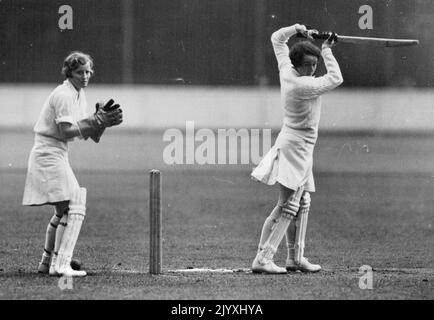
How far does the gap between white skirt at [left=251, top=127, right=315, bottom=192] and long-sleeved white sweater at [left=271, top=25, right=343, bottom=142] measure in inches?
3.0

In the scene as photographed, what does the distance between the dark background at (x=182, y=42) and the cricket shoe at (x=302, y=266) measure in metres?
8.85

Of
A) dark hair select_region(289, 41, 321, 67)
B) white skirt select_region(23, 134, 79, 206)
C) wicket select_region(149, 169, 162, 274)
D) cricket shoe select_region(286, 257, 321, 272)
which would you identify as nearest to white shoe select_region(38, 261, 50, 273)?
white skirt select_region(23, 134, 79, 206)

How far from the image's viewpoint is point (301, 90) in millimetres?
7922

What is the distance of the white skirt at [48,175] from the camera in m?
7.84

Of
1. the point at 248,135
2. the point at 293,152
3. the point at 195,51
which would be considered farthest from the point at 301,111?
the point at 248,135

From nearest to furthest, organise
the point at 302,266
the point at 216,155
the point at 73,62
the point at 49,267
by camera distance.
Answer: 1. the point at 73,62
2. the point at 49,267
3. the point at 302,266
4. the point at 216,155

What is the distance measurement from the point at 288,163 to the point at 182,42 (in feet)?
52.1

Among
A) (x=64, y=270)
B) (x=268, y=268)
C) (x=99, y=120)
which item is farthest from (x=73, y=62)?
(x=268, y=268)

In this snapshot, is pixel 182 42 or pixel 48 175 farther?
pixel 182 42

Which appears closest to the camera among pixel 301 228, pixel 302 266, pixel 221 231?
pixel 302 266

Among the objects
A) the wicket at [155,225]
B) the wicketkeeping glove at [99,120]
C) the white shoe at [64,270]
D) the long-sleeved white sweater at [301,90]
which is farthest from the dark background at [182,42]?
the white shoe at [64,270]

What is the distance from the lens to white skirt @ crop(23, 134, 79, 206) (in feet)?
25.7

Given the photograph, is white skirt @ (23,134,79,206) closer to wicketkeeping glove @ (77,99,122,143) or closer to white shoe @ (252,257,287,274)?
wicketkeeping glove @ (77,99,122,143)

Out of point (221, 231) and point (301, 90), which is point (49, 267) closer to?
point (301, 90)
